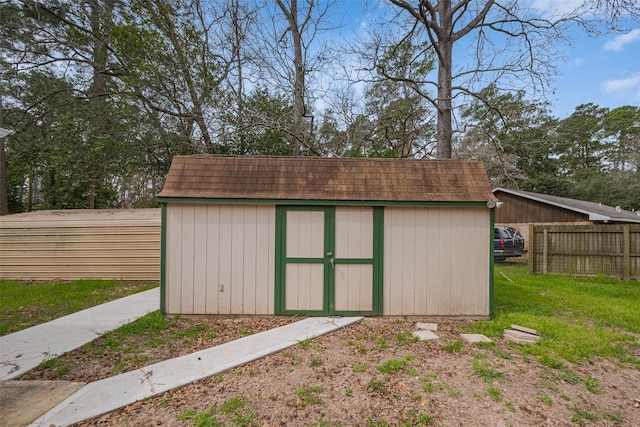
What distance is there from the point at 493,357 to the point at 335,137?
9442 mm

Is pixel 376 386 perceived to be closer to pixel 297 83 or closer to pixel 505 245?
pixel 297 83

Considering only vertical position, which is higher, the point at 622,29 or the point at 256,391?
the point at 622,29

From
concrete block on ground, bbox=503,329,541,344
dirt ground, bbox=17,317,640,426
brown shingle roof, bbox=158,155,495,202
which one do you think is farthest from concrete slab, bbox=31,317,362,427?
concrete block on ground, bbox=503,329,541,344

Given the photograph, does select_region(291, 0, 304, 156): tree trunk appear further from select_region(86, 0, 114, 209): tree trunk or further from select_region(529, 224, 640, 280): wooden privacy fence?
select_region(529, 224, 640, 280): wooden privacy fence

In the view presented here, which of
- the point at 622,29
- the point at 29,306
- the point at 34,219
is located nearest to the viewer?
the point at 29,306

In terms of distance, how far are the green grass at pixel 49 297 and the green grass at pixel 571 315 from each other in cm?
672

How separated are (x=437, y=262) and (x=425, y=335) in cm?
118

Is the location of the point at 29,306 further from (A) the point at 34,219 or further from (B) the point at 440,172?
(B) the point at 440,172

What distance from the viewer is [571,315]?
493cm

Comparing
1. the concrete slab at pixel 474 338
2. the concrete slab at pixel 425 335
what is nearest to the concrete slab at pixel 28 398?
the concrete slab at pixel 425 335

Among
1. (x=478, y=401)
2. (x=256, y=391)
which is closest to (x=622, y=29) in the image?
(x=478, y=401)

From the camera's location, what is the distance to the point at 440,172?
488 centimetres

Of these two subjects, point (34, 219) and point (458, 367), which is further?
point (34, 219)

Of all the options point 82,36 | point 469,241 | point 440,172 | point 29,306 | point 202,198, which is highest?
point 82,36
